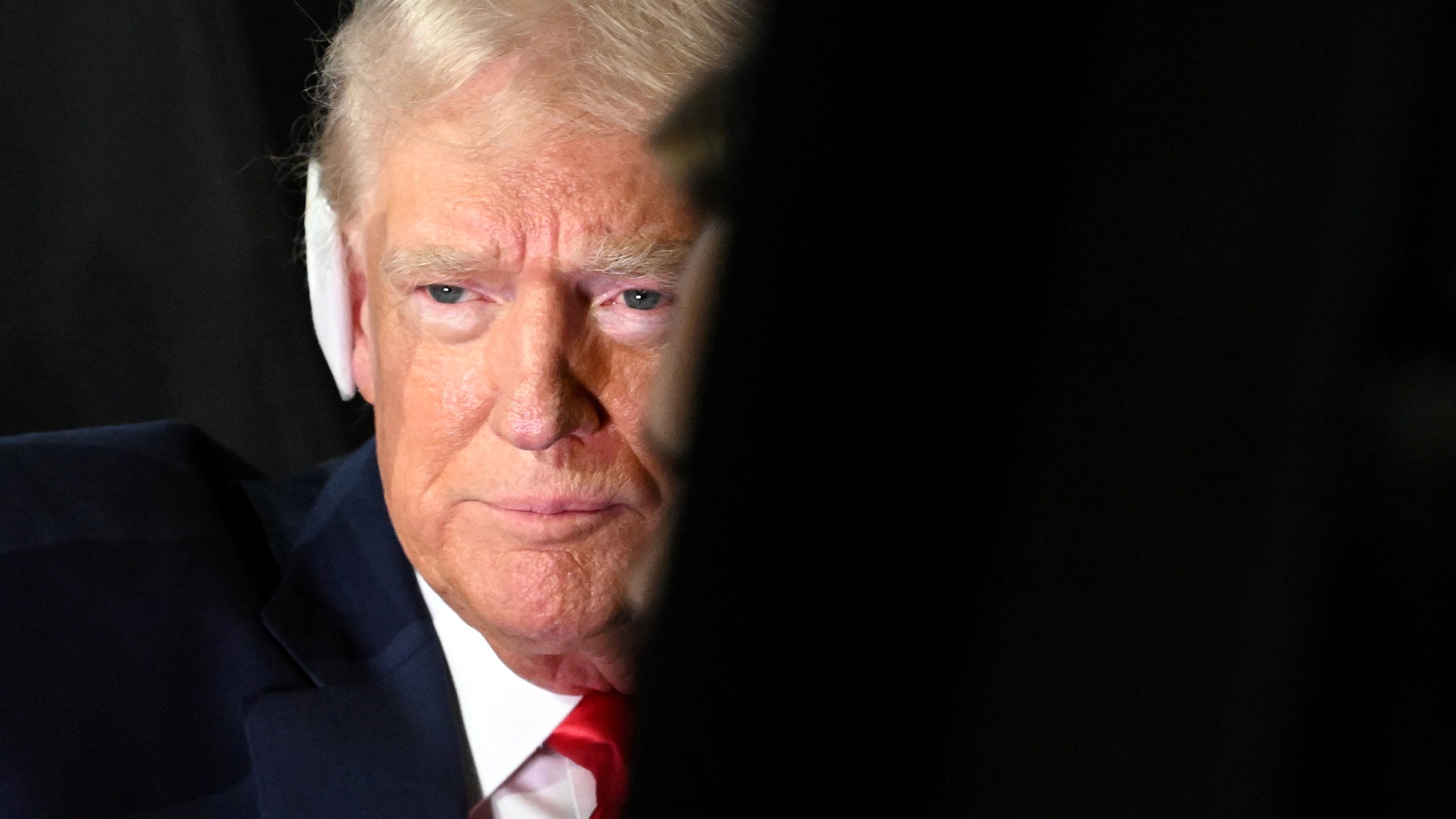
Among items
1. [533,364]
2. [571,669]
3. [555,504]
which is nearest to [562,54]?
[533,364]

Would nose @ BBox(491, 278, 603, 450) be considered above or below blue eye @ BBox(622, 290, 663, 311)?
below

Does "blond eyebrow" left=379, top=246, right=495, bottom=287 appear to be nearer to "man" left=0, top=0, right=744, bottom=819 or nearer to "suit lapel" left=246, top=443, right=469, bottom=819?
"man" left=0, top=0, right=744, bottom=819

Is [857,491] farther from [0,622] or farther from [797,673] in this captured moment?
A: [0,622]

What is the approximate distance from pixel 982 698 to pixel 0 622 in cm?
109

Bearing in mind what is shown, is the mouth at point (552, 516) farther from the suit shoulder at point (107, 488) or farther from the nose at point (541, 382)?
the suit shoulder at point (107, 488)

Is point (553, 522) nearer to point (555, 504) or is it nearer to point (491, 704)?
point (555, 504)

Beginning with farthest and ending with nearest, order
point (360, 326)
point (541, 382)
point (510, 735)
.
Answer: point (360, 326) → point (510, 735) → point (541, 382)

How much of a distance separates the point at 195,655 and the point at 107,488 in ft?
0.62

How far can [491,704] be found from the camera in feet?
4.33

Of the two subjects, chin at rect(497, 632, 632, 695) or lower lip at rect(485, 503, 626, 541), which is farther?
chin at rect(497, 632, 632, 695)

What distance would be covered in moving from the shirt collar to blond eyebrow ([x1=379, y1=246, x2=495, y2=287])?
294 mm

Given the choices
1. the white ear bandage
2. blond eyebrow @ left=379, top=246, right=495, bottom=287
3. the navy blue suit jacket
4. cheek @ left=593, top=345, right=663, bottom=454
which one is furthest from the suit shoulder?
cheek @ left=593, top=345, right=663, bottom=454

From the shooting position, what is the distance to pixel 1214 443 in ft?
1.03

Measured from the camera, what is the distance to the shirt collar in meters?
1.30
